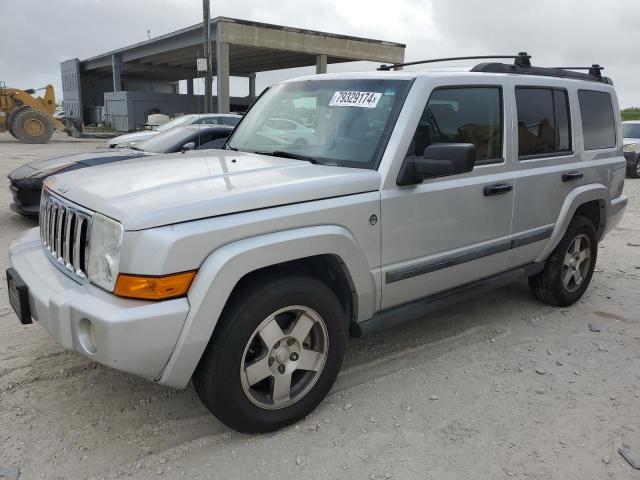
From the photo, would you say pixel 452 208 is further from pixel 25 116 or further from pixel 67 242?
pixel 25 116

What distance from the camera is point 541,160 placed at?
397cm

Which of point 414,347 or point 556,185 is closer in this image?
point 414,347

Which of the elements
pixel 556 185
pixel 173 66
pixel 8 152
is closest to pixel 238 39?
pixel 8 152

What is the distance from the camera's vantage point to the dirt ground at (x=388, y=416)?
2.55 metres

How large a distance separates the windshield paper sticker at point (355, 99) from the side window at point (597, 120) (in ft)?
6.98

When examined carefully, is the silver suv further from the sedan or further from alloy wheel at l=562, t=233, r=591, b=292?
the sedan

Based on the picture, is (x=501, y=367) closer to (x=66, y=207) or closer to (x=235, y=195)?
(x=235, y=195)

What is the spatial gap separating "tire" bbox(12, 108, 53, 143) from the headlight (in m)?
22.3

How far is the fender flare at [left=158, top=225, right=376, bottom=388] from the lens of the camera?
2312 mm

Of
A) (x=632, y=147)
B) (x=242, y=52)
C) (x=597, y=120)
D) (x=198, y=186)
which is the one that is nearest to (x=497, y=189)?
(x=597, y=120)

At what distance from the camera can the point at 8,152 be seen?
18.1m

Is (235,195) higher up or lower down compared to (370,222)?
higher up

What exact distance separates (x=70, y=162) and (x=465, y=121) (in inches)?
213

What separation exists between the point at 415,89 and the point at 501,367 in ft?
6.16
